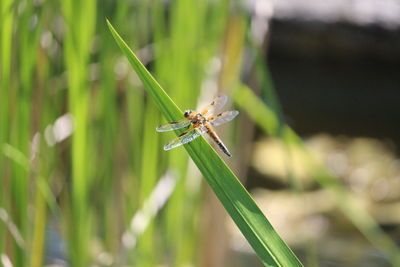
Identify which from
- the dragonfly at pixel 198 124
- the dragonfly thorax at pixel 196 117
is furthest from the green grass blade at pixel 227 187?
the dragonfly thorax at pixel 196 117

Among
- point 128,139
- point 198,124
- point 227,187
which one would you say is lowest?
point 227,187

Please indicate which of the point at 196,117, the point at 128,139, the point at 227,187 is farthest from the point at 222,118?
the point at 128,139

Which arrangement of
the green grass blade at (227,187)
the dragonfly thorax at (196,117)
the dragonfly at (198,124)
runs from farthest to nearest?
the dragonfly thorax at (196,117)
the dragonfly at (198,124)
the green grass blade at (227,187)

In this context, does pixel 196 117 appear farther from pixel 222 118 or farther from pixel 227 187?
pixel 227 187

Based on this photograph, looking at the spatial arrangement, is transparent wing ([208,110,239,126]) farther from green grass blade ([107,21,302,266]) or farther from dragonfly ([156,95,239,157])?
green grass blade ([107,21,302,266])

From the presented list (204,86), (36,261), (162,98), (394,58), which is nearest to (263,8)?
(204,86)

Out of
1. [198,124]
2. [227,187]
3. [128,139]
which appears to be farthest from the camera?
[128,139]

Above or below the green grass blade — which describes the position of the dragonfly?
above

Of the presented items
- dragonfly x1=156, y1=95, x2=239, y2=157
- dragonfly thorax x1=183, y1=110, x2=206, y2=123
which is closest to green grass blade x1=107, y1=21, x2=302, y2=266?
dragonfly x1=156, y1=95, x2=239, y2=157

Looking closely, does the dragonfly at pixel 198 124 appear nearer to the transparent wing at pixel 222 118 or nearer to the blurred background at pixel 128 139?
the transparent wing at pixel 222 118
